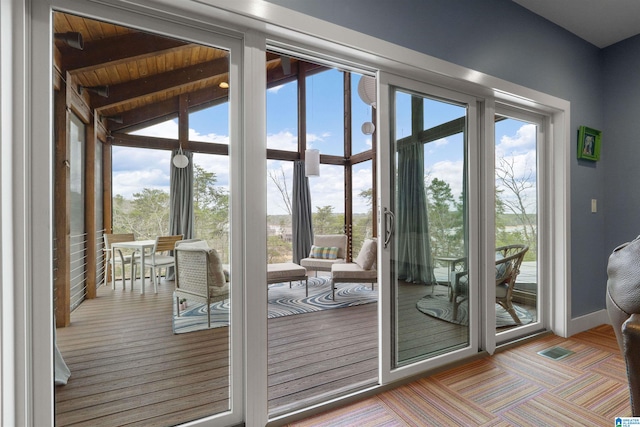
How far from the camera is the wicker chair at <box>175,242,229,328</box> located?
1724mm

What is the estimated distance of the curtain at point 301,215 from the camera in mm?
6742

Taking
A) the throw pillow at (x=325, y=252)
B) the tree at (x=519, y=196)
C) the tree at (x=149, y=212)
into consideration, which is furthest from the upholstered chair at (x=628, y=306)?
the throw pillow at (x=325, y=252)

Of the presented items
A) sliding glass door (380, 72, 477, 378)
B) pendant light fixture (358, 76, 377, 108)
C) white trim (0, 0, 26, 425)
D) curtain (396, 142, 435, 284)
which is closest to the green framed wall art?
sliding glass door (380, 72, 477, 378)

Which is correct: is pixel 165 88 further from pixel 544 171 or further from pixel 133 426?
pixel 544 171

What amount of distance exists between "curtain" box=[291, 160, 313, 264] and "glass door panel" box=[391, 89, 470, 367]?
4.52 m

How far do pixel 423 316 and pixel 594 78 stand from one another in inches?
120

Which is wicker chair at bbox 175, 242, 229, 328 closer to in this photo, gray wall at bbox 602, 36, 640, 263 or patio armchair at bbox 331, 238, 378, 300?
patio armchair at bbox 331, 238, 378, 300

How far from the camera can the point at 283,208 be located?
6.66m

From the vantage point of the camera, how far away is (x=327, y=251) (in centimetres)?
568

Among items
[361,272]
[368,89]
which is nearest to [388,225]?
[368,89]

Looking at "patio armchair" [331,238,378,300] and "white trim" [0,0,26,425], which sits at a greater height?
"white trim" [0,0,26,425]

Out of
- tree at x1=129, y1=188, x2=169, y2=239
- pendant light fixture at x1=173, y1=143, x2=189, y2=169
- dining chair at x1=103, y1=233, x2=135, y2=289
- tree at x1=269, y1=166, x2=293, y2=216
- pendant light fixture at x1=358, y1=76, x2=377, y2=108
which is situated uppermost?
pendant light fixture at x1=358, y1=76, x2=377, y2=108

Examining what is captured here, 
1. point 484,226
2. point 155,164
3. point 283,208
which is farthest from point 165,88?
point 283,208

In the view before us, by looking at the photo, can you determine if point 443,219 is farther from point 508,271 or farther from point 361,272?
point 361,272
